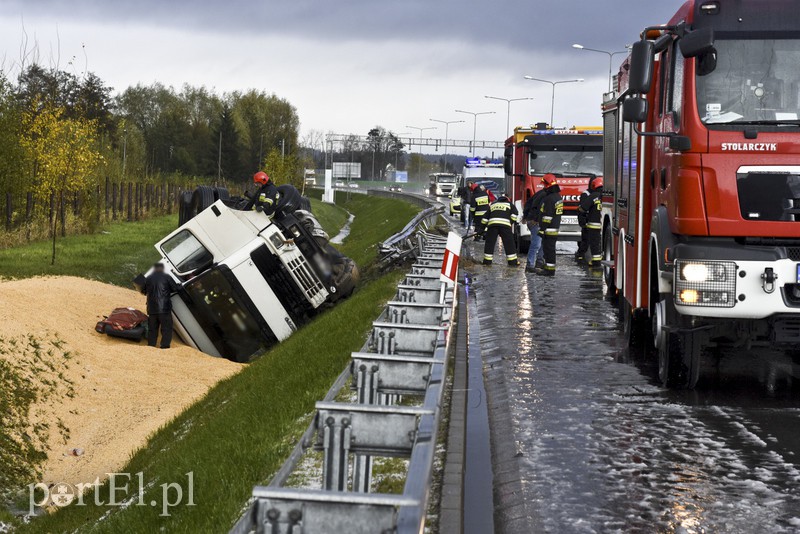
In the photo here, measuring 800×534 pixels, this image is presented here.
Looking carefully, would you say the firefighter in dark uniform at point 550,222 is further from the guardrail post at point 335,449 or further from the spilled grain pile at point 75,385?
the guardrail post at point 335,449

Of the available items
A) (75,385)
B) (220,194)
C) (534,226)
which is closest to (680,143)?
(75,385)

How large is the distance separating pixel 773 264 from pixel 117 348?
1251 cm

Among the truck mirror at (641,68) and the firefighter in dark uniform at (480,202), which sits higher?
the truck mirror at (641,68)

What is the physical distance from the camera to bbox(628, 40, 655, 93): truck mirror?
919 centimetres

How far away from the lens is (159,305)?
19531mm

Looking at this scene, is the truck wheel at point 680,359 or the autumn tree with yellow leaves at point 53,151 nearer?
the truck wheel at point 680,359

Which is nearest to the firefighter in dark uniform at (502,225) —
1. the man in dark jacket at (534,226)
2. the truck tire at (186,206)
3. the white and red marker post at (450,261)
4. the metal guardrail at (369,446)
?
the man in dark jacket at (534,226)

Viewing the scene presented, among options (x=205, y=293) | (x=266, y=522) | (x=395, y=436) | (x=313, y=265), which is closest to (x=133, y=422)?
(x=205, y=293)

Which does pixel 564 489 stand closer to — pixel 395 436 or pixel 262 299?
pixel 395 436

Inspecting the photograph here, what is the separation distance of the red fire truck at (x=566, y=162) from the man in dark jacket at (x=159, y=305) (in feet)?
34.4

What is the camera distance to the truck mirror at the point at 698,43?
30.2 feet

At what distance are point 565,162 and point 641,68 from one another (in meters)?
18.9

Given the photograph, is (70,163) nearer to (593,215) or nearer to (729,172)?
(593,215)

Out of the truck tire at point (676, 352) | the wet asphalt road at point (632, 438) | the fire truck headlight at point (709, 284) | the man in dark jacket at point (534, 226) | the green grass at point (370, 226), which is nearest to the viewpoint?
the wet asphalt road at point (632, 438)
